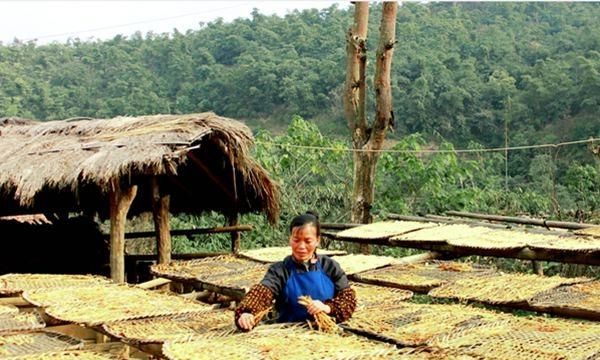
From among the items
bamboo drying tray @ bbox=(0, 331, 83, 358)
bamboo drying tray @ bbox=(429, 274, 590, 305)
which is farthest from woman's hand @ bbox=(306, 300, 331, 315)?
bamboo drying tray @ bbox=(429, 274, 590, 305)

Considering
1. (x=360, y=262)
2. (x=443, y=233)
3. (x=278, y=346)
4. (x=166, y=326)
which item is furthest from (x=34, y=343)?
(x=443, y=233)

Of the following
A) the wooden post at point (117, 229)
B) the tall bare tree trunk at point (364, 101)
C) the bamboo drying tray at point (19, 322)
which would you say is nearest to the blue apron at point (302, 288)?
the bamboo drying tray at point (19, 322)

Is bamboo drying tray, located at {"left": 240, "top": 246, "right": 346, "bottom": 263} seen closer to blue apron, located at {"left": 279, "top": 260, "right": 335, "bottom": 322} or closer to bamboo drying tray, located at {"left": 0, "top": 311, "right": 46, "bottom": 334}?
bamboo drying tray, located at {"left": 0, "top": 311, "right": 46, "bottom": 334}

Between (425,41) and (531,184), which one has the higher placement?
(425,41)

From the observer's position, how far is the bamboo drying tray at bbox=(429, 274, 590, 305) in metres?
4.36

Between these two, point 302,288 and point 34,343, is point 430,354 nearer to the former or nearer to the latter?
point 302,288

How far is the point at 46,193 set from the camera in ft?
28.5

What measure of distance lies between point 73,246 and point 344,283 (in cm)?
663

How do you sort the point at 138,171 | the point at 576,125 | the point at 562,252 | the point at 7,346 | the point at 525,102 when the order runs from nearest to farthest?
the point at 7,346 → the point at 562,252 → the point at 138,171 → the point at 576,125 → the point at 525,102

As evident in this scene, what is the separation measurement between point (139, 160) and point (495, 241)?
3154mm

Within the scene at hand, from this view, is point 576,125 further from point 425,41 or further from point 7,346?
point 7,346

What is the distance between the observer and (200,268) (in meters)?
5.81

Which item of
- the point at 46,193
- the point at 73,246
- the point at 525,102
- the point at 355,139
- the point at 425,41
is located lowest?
the point at 73,246

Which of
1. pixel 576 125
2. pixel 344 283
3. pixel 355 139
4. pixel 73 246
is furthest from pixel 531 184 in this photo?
pixel 344 283
